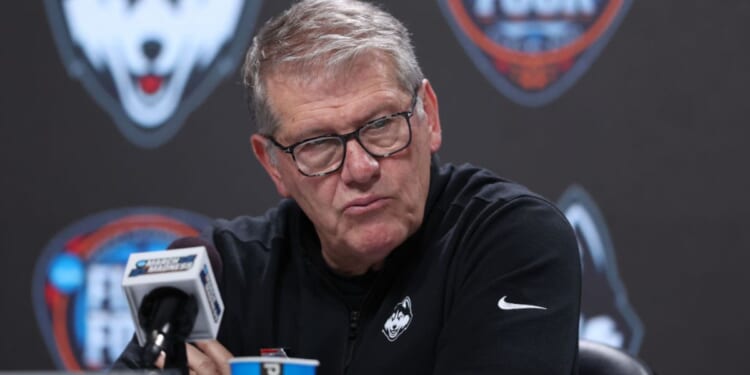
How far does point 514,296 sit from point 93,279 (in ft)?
5.35

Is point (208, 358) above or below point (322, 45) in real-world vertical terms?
below

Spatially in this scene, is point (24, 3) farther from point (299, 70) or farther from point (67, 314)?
point (299, 70)

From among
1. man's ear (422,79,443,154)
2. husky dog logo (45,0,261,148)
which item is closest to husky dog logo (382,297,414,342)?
man's ear (422,79,443,154)

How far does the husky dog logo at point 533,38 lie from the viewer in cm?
270

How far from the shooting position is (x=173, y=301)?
1.18 m

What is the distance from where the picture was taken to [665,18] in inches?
107

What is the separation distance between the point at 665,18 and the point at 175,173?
1490 millimetres

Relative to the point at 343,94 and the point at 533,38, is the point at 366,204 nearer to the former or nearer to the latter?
the point at 343,94

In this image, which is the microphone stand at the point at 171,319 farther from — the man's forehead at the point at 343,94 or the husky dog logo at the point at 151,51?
the husky dog logo at the point at 151,51

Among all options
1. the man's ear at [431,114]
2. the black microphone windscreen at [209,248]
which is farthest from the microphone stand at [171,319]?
the man's ear at [431,114]

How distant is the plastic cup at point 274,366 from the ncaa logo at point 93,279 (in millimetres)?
1767

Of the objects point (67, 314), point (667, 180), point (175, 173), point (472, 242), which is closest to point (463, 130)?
point (667, 180)

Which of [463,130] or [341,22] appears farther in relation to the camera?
[463,130]

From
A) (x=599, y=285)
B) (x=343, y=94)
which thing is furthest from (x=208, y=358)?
A: (x=599, y=285)
